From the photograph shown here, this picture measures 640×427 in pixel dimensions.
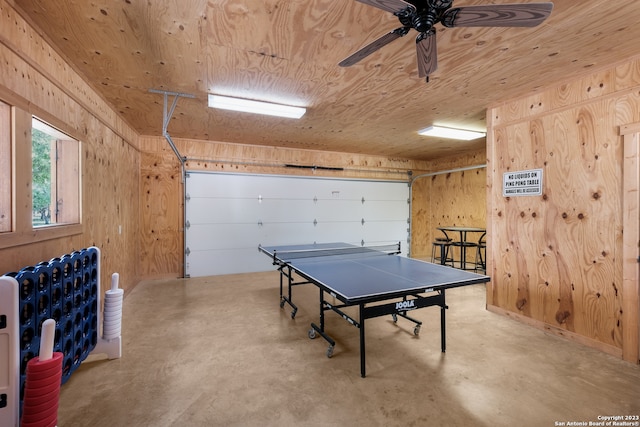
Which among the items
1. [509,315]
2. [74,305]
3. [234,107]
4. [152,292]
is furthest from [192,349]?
[509,315]

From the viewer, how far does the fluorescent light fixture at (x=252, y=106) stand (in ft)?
10.6

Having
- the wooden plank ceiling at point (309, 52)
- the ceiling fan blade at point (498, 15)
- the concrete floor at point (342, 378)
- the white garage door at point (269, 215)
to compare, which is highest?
the wooden plank ceiling at point (309, 52)

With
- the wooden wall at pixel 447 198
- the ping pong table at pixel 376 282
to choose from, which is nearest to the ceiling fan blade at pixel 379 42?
→ the ping pong table at pixel 376 282

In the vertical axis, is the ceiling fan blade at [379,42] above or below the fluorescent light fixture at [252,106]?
below

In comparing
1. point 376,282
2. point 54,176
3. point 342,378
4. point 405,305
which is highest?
point 54,176

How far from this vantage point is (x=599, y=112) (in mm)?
2566

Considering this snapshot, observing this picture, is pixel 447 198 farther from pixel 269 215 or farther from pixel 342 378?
pixel 342 378

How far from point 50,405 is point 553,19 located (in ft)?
12.3

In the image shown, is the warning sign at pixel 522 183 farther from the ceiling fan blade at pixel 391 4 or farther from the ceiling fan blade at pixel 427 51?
the ceiling fan blade at pixel 391 4

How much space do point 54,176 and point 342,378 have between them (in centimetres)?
302

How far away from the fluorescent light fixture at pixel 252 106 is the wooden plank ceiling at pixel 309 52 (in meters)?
0.11

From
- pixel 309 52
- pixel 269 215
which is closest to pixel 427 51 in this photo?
pixel 309 52

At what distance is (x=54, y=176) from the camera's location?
2525 millimetres

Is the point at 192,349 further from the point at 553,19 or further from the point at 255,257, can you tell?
the point at 553,19
